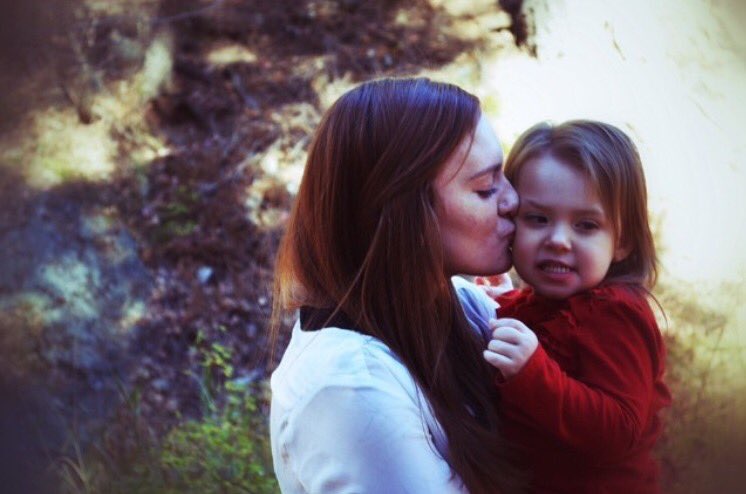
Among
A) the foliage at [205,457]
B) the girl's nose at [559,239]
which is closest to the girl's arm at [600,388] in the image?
the girl's nose at [559,239]

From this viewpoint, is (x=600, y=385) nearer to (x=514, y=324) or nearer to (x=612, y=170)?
(x=514, y=324)

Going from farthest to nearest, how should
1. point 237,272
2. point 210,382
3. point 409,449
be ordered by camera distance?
point 237,272 < point 210,382 < point 409,449

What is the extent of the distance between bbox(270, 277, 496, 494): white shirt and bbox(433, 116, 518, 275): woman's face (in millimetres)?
231

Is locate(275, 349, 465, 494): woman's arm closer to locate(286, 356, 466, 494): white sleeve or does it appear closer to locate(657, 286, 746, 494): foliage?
locate(286, 356, 466, 494): white sleeve

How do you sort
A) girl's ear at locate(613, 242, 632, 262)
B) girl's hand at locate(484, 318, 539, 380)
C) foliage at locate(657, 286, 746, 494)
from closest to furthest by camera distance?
girl's hand at locate(484, 318, 539, 380) < girl's ear at locate(613, 242, 632, 262) < foliage at locate(657, 286, 746, 494)

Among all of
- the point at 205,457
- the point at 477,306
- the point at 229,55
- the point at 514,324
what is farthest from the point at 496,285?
the point at 229,55

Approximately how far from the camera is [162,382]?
4035 millimetres

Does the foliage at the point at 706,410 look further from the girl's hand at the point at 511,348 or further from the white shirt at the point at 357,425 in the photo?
the white shirt at the point at 357,425

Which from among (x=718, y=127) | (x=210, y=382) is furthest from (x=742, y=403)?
(x=210, y=382)

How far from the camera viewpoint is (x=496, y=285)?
2.15m

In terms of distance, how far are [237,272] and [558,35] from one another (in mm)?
1781

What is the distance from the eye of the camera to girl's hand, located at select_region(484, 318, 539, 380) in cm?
143

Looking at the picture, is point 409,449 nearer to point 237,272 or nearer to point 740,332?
point 740,332

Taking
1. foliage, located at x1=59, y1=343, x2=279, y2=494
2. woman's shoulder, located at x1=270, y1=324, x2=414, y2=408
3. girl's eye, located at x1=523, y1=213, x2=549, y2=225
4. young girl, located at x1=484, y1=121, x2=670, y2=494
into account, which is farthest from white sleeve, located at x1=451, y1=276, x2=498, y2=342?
foliage, located at x1=59, y1=343, x2=279, y2=494
